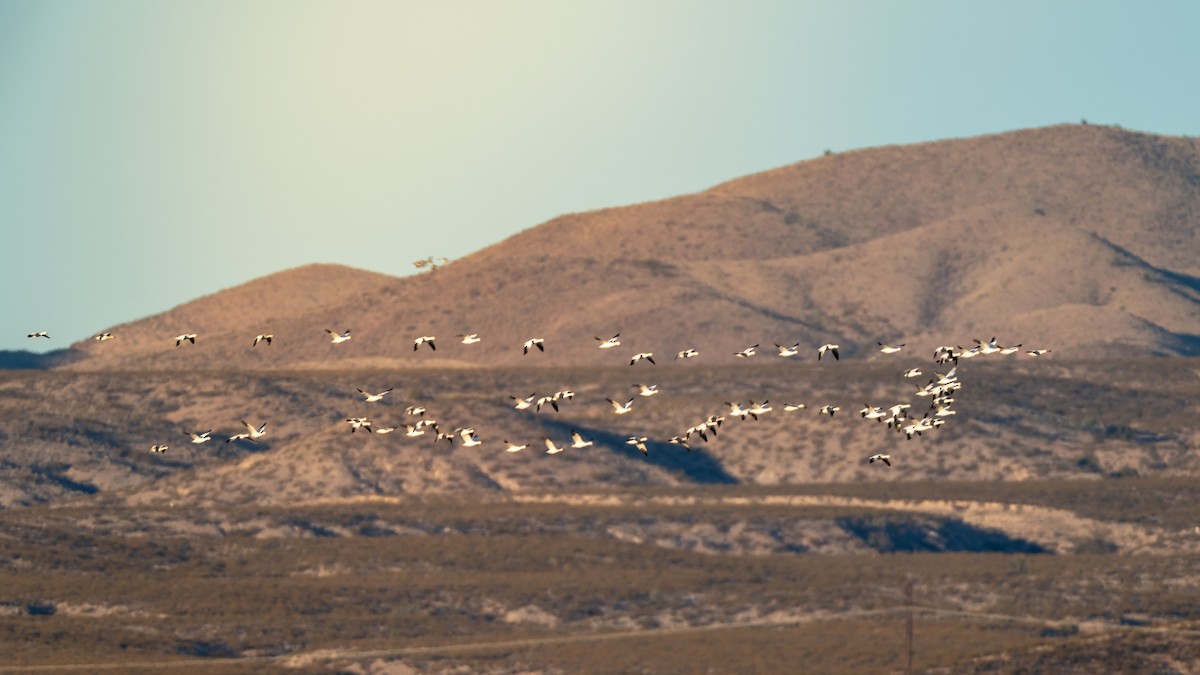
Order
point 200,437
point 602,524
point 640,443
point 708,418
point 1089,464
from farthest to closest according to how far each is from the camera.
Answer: point 1089,464
point 602,524
point 640,443
point 708,418
point 200,437

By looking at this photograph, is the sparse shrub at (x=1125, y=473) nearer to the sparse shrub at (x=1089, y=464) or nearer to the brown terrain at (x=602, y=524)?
the brown terrain at (x=602, y=524)

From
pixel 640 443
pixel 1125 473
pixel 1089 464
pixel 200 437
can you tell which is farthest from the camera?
pixel 1089 464

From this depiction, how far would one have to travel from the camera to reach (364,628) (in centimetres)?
11844

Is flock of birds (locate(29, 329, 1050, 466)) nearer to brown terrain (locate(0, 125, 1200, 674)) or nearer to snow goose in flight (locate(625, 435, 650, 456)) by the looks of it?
snow goose in flight (locate(625, 435, 650, 456))

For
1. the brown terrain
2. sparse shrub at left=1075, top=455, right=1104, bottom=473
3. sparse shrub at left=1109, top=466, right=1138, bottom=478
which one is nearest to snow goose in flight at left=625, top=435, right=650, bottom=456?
the brown terrain

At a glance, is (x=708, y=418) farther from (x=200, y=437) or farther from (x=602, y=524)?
(x=200, y=437)

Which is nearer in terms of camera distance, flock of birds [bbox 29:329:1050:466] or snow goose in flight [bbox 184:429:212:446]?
flock of birds [bbox 29:329:1050:466]

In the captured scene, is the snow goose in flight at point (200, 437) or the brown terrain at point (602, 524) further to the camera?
the brown terrain at point (602, 524)

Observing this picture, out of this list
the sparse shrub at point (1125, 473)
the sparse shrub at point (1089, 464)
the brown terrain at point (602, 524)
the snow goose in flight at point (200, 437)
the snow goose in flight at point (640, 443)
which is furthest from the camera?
the sparse shrub at point (1089, 464)

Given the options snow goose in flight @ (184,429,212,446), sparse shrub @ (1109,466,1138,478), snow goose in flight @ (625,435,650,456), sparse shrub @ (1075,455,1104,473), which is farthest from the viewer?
sparse shrub @ (1075,455,1104,473)

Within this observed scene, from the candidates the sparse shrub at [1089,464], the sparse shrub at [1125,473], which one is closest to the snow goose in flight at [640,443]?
the sparse shrub at [1089,464]

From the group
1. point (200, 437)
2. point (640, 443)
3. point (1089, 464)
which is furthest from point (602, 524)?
point (200, 437)

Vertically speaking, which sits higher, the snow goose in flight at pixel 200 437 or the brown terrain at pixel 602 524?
the snow goose in flight at pixel 200 437

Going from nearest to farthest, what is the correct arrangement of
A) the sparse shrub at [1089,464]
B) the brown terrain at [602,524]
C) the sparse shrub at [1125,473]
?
the brown terrain at [602,524] < the sparse shrub at [1125,473] < the sparse shrub at [1089,464]
